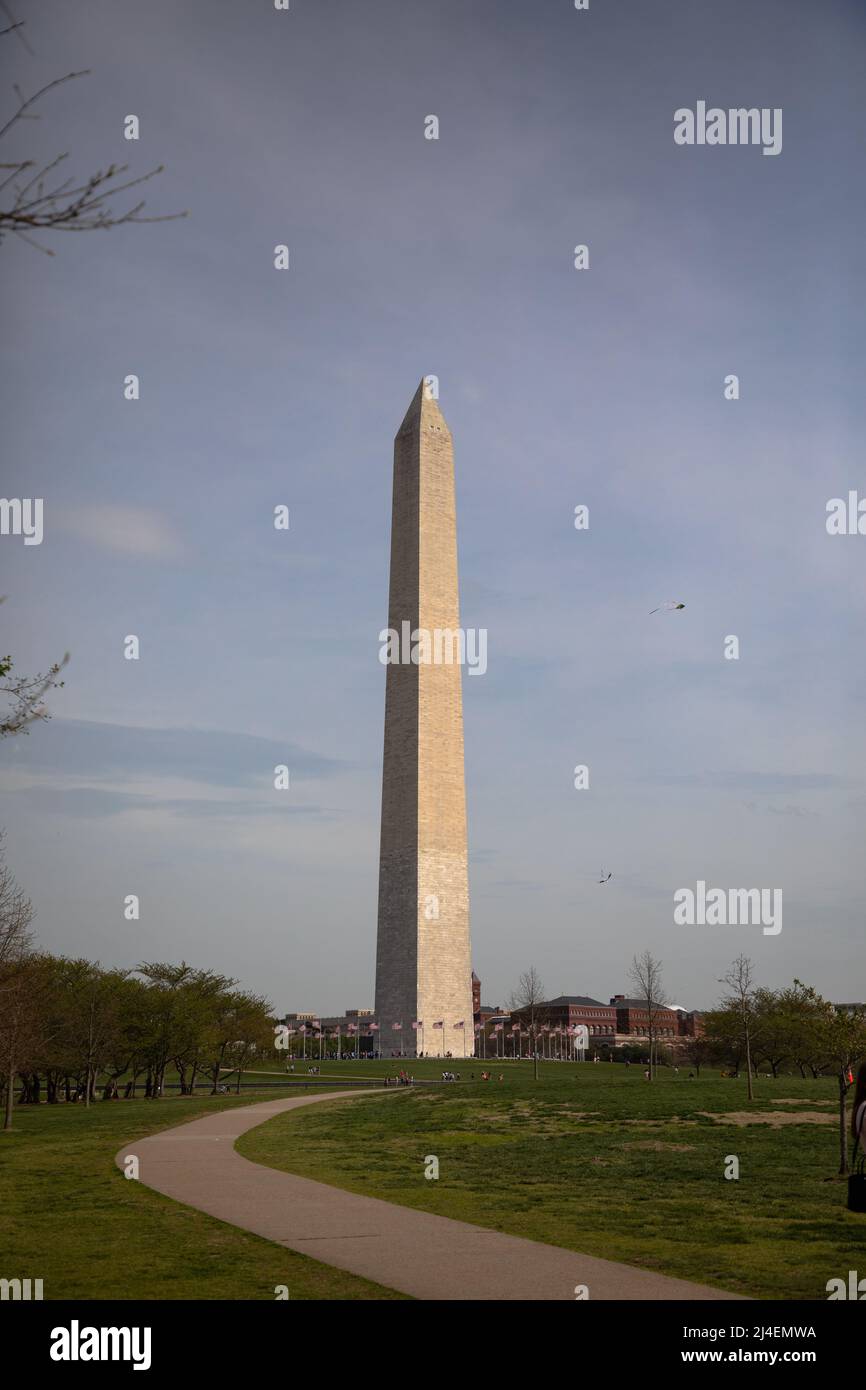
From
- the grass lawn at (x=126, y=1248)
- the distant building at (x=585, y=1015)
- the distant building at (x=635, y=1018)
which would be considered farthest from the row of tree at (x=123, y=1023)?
the distant building at (x=635, y=1018)

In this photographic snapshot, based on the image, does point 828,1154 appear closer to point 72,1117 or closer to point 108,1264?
point 108,1264

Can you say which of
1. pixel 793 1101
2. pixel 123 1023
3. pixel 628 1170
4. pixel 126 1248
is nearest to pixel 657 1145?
pixel 628 1170

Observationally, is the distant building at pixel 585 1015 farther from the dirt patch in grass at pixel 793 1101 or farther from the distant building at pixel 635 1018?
the dirt patch in grass at pixel 793 1101

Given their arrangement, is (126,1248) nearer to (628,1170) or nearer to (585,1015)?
(628,1170)

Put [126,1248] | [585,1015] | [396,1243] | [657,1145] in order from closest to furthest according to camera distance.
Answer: [126,1248] → [396,1243] → [657,1145] → [585,1015]

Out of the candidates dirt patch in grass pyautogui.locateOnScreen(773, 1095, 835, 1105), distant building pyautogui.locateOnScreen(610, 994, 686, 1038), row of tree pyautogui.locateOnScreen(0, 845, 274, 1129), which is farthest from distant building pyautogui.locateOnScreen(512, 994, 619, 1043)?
dirt patch in grass pyautogui.locateOnScreen(773, 1095, 835, 1105)

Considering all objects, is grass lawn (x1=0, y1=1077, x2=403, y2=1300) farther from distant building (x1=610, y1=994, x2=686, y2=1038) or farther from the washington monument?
distant building (x1=610, y1=994, x2=686, y2=1038)
